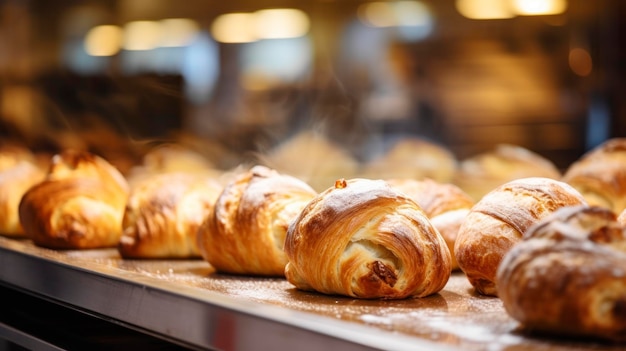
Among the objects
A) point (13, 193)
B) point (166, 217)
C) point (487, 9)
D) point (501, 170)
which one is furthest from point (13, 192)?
point (487, 9)

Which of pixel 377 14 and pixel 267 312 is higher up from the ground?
pixel 377 14

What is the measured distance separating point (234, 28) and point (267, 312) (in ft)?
13.9

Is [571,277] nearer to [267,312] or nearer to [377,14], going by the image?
[267,312]

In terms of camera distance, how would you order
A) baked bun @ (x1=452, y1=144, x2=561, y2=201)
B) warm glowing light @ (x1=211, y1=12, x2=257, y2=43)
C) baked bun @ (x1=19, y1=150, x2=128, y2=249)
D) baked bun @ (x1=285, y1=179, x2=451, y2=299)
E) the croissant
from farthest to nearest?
warm glowing light @ (x1=211, y1=12, x2=257, y2=43) < baked bun @ (x1=452, y1=144, x2=561, y2=201) < the croissant < baked bun @ (x1=19, y1=150, x2=128, y2=249) < baked bun @ (x1=285, y1=179, x2=451, y2=299)

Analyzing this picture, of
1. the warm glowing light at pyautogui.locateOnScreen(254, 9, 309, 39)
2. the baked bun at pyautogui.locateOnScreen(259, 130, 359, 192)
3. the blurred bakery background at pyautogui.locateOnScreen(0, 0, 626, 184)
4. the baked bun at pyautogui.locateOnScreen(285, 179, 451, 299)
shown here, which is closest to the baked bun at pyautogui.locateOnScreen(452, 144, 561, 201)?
the baked bun at pyautogui.locateOnScreen(259, 130, 359, 192)

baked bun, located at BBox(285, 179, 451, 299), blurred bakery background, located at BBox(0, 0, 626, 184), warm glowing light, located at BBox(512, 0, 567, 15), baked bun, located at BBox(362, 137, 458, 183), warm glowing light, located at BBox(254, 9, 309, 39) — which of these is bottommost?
baked bun, located at BBox(362, 137, 458, 183)

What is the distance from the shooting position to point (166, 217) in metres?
2.43

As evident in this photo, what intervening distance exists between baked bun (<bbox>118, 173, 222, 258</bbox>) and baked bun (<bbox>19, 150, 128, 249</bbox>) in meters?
0.15

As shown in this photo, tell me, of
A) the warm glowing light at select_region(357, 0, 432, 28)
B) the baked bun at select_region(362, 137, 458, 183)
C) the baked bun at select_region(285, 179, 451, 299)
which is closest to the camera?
the baked bun at select_region(285, 179, 451, 299)

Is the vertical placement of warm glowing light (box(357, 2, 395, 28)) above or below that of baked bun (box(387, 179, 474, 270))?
above

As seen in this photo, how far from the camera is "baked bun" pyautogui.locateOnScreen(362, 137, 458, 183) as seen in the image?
4641 mm

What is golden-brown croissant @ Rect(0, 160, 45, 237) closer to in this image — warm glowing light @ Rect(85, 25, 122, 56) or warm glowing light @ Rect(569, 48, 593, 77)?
warm glowing light @ Rect(85, 25, 122, 56)

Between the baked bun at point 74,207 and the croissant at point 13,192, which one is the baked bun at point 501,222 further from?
the croissant at point 13,192

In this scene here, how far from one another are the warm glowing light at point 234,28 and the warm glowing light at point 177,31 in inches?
6.3
